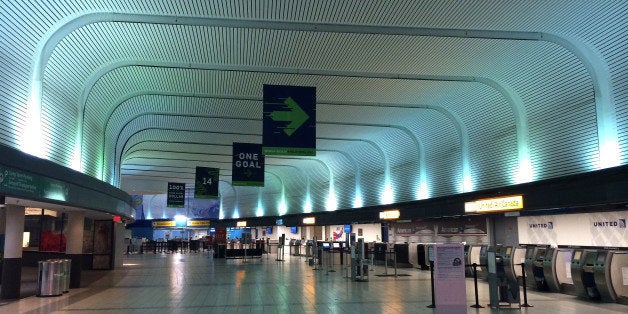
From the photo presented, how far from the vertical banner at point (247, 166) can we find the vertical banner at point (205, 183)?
8.26m

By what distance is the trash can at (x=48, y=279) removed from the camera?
46.1ft

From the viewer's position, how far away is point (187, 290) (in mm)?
15172

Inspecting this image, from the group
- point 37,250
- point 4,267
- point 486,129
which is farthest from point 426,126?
point 37,250

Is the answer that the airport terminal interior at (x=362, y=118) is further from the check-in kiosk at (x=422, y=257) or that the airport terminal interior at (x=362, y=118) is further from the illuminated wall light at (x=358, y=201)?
the illuminated wall light at (x=358, y=201)

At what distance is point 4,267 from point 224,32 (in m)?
8.26

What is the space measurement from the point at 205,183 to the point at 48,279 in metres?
13.3

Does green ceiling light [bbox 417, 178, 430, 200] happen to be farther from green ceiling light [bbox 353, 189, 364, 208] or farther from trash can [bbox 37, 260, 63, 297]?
trash can [bbox 37, 260, 63, 297]

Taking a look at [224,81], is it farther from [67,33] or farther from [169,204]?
[169,204]

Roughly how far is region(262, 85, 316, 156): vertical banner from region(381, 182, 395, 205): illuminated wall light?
46.4 feet

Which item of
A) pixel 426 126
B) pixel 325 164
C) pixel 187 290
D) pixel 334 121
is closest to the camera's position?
pixel 187 290

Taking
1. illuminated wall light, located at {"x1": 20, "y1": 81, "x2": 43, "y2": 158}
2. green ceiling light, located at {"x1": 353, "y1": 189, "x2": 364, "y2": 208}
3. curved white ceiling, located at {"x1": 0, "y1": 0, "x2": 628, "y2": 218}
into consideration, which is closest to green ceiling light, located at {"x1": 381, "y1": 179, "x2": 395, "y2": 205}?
curved white ceiling, located at {"x1": 0, "y1": 0, "x2": 628, "y2": 218}

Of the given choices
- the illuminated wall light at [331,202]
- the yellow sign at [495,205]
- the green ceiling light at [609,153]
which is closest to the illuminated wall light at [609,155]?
the green ceiling light at [609,153]

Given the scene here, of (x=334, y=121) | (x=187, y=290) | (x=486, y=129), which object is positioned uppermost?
(x=334, y=121)

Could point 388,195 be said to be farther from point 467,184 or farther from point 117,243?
point 117,243
